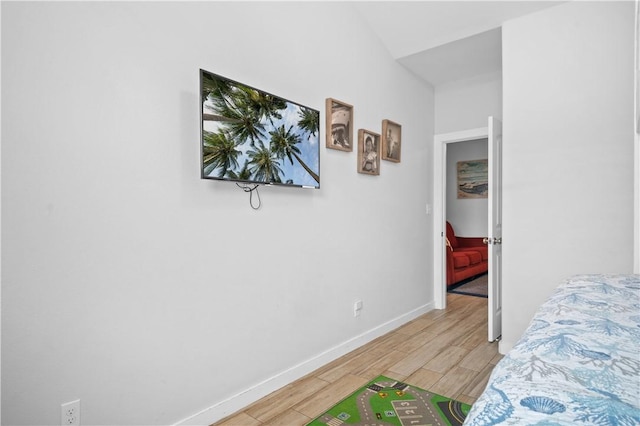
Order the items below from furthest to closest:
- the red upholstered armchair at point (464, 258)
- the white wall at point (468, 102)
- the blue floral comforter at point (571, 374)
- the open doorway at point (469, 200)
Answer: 1. the open doorway at point (469, 200)
2. the red upholstered armchair at point (464, 258)
3. the white wall at point (468, 102)
4. the blue floral comforter at point (571, 374)

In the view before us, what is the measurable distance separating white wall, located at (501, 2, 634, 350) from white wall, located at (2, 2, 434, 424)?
1411mm

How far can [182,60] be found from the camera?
180cm

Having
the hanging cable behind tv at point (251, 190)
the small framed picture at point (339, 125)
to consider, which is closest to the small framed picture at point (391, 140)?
the small framed picture at point (339, 125)

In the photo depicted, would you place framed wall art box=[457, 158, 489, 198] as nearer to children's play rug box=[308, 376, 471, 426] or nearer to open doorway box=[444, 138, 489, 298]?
open doorway box=[444, 138, 489, 298]

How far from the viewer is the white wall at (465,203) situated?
21.4 feet

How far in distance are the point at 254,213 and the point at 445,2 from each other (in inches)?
89.8

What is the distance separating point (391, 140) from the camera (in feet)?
11.2

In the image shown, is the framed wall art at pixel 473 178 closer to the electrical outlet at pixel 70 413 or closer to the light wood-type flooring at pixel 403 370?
the light wood-type flooring at pixel 403 370

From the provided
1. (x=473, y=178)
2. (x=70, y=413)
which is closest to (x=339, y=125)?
(x=70, y=413)

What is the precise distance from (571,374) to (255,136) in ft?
5.74

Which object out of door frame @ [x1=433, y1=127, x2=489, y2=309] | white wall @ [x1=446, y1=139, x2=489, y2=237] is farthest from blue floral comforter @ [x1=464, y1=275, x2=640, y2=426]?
white wall @ [x1=446, y1=139, x2=489, y2=237]

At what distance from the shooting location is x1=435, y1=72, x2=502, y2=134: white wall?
12.3 ft

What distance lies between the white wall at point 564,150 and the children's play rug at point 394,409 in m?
1.12

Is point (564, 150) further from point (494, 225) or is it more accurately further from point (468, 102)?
point (468, 102)
